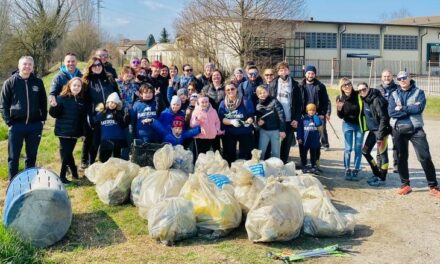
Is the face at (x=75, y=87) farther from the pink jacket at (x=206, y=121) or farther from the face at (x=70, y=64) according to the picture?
the pink jacket at (x=206, y=121)

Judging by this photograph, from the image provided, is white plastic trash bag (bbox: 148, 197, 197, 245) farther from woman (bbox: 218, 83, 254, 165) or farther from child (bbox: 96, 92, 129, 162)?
woman (bbox: 218, 83, 254, 165)

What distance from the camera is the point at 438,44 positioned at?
153ft

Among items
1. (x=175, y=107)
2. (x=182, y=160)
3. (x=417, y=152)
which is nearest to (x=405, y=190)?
(x=417, y=152)

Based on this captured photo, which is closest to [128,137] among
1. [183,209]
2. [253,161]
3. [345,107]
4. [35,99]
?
[35,99]

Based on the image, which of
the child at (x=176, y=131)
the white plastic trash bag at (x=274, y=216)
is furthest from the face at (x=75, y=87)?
the white plastic trash bag at (x=274, y=216)

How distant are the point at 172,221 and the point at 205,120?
2.57 m

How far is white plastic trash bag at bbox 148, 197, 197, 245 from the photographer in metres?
4.88

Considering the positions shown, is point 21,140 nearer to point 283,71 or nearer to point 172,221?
point 172,221

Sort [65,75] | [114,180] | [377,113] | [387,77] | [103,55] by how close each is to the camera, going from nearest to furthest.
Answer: [114,180] < [377,113] < [65,75] < [387,77] < [103,55]

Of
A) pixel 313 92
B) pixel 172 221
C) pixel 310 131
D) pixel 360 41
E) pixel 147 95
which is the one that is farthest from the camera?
pixel 360 41

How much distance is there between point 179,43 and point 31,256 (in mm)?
24710

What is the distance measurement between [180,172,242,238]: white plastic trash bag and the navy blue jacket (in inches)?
114

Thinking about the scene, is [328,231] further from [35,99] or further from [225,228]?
[35,99]

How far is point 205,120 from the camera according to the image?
23.6 feet
